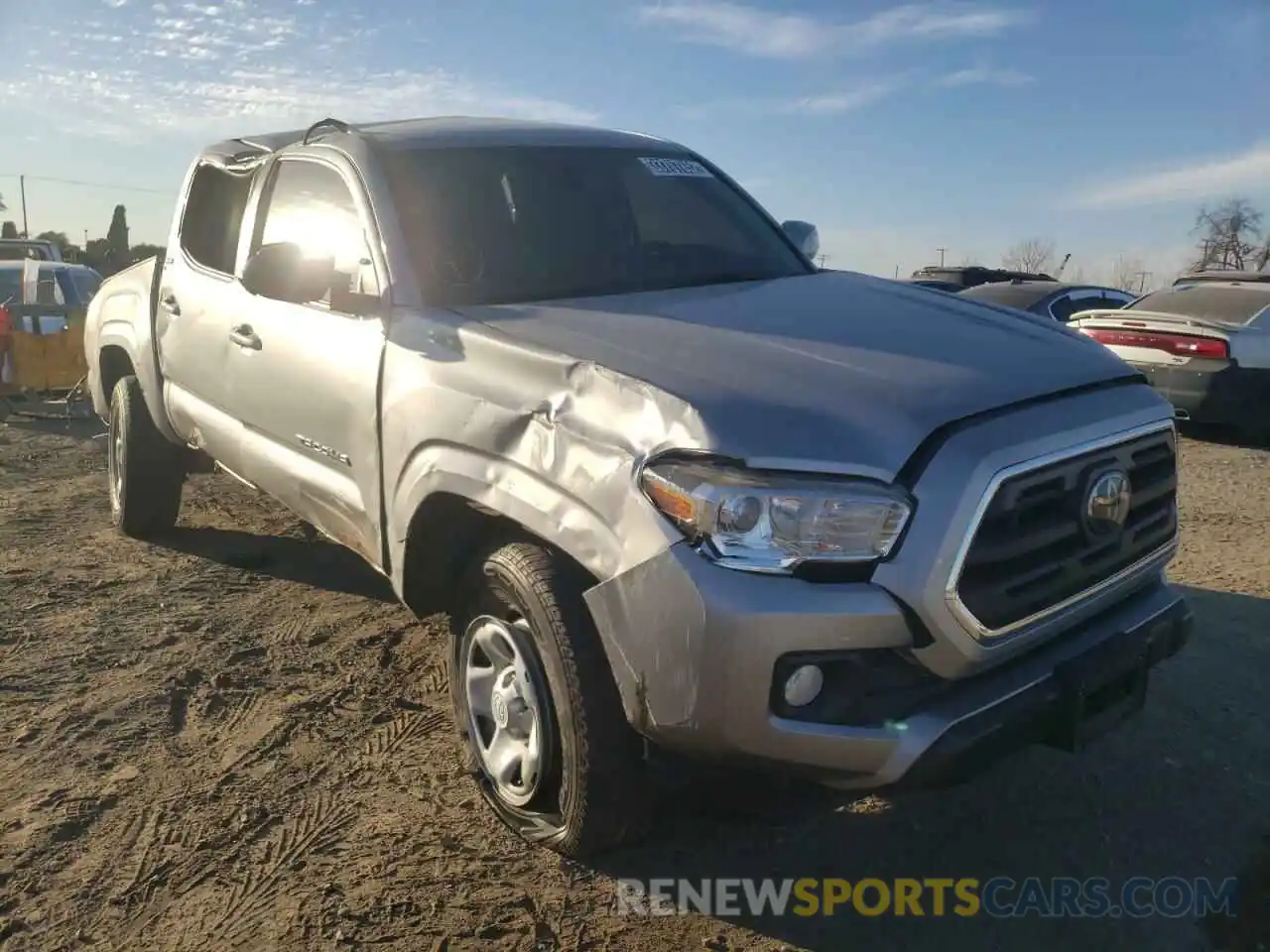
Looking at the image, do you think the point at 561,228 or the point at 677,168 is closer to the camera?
the point at 561,228

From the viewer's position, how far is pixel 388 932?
2.67m

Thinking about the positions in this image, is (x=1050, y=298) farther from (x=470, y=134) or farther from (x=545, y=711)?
(x=545, y=711)

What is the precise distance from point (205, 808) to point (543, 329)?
5.69ft

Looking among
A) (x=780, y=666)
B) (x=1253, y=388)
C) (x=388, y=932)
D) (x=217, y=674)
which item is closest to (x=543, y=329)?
(x=780, y=666)

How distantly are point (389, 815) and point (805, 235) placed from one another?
114 inches

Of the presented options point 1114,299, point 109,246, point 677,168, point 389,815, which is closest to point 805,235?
point 677,168

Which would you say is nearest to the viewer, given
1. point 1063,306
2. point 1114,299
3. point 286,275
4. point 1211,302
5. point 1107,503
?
point 1107,503

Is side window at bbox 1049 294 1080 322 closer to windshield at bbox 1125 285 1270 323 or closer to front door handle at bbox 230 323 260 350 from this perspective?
windshield at bbox 1125 285 1270 323

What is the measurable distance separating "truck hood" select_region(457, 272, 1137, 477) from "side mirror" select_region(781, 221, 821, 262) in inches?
43.2

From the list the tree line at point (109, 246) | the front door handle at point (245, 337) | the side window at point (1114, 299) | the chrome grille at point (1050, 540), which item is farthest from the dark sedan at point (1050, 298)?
the tree line at point (109, 246)

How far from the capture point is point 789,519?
7.45ft

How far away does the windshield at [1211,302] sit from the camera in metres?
8.77

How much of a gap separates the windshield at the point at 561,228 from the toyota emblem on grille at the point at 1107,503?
158 cm

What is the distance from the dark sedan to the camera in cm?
1067
